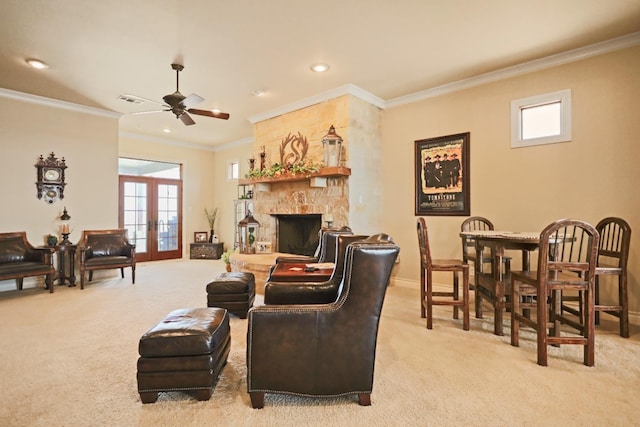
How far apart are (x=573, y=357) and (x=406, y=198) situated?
3.00 meters

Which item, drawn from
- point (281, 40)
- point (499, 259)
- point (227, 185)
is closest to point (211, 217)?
point (227, 185)

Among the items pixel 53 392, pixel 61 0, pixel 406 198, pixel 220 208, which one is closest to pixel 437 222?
pixel 406 198

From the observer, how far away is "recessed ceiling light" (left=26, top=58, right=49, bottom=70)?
396 cm

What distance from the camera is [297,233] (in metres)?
5.94

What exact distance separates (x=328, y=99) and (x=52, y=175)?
15.2ft

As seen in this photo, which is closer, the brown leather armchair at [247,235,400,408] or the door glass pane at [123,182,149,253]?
the brown leather armchair at [247,235,400,408]

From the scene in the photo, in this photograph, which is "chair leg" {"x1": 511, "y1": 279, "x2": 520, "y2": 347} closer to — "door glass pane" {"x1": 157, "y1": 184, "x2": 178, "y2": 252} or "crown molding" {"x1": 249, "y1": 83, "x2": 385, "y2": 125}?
"crown molding" {"x1": 249, "y1": 83, "x2": 385, "y2": 125}

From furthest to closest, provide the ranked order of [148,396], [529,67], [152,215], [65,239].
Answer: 1. [152,215]
2. [65,239]
3. [529,67]
4. [148,396]

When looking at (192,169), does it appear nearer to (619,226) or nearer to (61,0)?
(61,0)

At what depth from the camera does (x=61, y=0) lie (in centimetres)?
285

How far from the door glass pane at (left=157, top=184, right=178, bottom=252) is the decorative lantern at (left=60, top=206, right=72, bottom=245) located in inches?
109

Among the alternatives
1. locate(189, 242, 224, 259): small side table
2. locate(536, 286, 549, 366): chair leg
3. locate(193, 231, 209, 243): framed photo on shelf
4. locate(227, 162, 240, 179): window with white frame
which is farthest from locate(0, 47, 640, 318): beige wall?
locate(227, 162, 240, 179): window with white frame

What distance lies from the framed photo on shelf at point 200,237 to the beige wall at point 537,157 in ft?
18.2

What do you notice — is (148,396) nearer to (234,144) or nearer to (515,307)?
(515,307)
